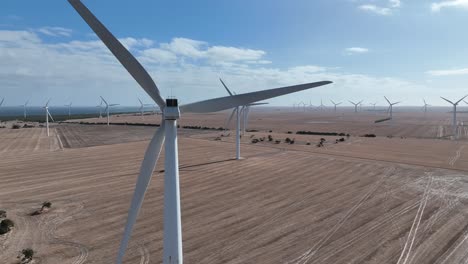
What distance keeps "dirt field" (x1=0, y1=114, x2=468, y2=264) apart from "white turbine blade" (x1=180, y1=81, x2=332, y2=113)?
807cm

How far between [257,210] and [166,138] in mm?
14486

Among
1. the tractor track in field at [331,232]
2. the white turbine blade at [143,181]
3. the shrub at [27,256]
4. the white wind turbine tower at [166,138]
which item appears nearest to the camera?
the white wind turbine tower at [166,138]

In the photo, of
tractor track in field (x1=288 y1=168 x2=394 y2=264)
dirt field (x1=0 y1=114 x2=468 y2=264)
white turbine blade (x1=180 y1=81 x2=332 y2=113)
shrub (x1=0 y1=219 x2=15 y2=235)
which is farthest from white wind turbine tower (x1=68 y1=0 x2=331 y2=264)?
shrub (x1=0 y1=219 x2=15 y2=235)

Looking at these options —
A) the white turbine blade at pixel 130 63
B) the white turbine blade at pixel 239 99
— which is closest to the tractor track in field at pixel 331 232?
the white turbine blade at pixel 239 99

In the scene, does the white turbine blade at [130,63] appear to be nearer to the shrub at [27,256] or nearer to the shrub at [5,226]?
the shrub at [27,256]

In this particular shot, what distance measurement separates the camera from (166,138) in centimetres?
1154

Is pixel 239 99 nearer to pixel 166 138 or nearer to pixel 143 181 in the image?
pixel 166 138

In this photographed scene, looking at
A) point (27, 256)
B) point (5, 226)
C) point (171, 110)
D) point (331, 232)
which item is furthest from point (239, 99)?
point (5, 226)

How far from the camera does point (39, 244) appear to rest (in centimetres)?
1836

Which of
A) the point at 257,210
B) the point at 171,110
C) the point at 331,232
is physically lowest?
the point at 331,232

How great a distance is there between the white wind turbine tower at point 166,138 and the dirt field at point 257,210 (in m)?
6.04

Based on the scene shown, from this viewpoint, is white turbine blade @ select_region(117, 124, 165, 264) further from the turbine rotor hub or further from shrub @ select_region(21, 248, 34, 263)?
shrub @ select_region(21, 248, 34, 263)

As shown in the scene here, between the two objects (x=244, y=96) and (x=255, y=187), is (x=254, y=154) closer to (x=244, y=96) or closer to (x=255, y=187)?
(x=255, y=187)

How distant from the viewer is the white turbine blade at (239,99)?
13.6 m
